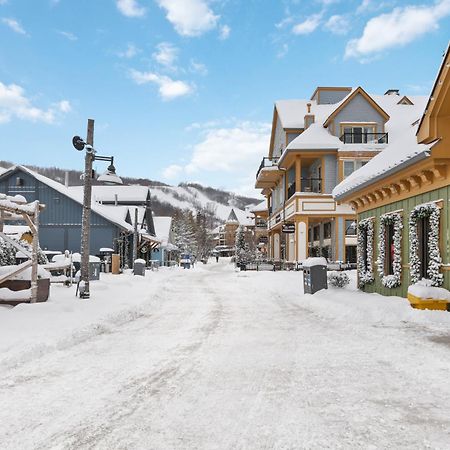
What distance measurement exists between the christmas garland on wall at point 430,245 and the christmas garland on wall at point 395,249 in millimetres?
804

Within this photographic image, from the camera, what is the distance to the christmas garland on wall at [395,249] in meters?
12.0

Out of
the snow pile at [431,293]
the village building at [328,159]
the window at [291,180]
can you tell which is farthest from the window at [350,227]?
the snow pile at [431,293]

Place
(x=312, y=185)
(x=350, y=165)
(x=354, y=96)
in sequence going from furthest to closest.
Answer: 1. (x=312, y=185)
2. (x=354, y=96)
3. (x=350, y=165)

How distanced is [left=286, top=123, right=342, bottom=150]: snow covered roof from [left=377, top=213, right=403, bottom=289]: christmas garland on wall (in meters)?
13.7

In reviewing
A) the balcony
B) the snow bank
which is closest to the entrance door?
the snow bank

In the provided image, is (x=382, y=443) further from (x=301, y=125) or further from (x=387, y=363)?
(x=301, y=125)

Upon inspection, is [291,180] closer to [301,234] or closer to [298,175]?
[298,175]

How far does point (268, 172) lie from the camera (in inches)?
1310

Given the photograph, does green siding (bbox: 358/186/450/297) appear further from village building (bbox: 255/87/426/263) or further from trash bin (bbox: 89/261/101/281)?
trash bin (bbox: 89/261/101/281)

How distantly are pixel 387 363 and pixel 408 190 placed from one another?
744 cm

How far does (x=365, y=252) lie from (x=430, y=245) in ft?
16.9

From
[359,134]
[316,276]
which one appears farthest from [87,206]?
[359,134]

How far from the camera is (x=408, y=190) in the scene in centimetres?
1147

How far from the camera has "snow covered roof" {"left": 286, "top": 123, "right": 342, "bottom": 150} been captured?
26.2 metres
